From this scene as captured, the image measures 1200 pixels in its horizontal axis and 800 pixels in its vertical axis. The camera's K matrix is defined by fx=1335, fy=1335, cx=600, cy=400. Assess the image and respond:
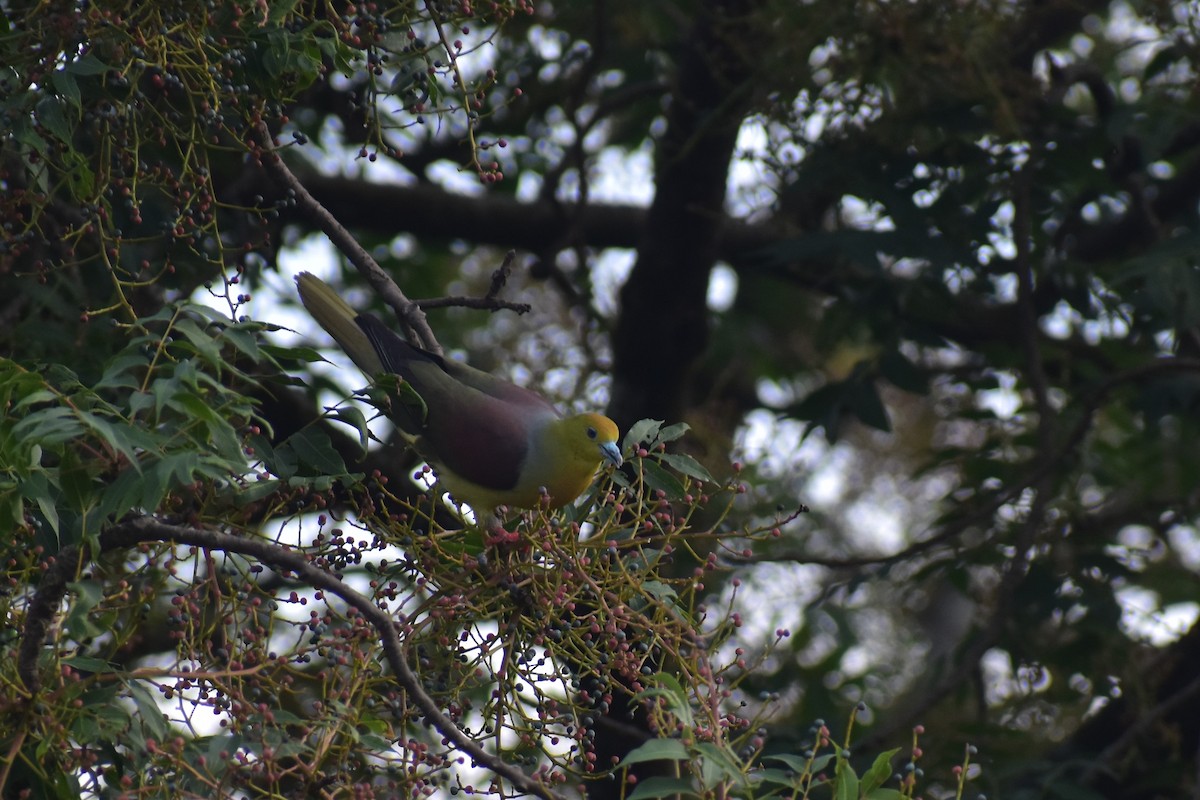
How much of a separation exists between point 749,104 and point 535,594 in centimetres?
258

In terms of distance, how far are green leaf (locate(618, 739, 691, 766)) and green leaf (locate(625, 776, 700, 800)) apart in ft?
0.16

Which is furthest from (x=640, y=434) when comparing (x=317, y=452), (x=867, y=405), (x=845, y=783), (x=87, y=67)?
(x=867, y=405)

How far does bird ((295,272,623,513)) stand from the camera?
11.4 feet

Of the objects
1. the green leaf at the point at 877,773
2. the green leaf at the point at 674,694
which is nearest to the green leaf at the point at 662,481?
the green leaf at the point at 674,694

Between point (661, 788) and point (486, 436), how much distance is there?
1652 millimetres

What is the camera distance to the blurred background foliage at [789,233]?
2764 mm

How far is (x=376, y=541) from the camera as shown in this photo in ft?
8.59

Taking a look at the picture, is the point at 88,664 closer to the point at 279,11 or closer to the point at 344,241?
the point at 344,241

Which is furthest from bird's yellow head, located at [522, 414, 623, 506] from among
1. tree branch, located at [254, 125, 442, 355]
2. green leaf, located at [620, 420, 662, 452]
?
green leaf, located at [620, 420, 662, 452]

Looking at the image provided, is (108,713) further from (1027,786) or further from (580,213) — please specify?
(580,213)

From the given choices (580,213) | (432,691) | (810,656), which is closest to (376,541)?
(432,691)

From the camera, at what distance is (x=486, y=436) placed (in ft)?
11.5

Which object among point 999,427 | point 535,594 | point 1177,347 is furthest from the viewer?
point 999,427

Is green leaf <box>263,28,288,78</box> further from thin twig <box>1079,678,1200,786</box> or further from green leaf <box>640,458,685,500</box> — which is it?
thin twig <box>1079,678,1200,786</box>
